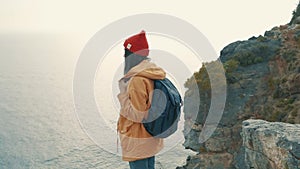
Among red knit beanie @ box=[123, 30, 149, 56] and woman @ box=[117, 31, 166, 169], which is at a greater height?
red knit beanie @ box=[123, 30, 149, 56]

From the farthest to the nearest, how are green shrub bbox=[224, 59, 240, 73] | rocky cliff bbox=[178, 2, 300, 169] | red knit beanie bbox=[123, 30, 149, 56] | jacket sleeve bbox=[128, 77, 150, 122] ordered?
green shrub bbox=[224, 59, 240, 73], rocky cliff bbox=[178, 2, 300, 169], red knit beanie bbox=[123, 30, 149, 56], jacket sleeve bbox=[128, 77, 150, 122]

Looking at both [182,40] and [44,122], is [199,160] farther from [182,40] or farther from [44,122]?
[44,122]

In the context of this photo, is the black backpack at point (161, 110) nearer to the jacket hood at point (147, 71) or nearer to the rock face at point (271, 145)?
the jacket hood at point (147, 71)

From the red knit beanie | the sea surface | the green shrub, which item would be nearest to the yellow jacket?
the red knit beanie

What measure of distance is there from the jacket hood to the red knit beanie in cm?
11

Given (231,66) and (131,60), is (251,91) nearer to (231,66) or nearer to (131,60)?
(231,66)

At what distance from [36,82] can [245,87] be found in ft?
199

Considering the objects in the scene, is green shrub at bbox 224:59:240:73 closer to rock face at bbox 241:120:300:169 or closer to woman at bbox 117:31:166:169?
rock face at bbox 241:120:300:169

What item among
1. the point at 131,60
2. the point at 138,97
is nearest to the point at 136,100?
the point at 138,97

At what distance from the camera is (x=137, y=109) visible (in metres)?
2.84

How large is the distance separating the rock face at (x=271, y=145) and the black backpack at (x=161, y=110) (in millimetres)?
2243

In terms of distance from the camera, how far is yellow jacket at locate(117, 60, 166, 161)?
9.34 feet

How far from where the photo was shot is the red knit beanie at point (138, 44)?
298 cm

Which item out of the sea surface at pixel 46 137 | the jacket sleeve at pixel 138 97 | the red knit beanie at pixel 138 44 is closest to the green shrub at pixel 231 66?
the sea surface at pixel 46 137
